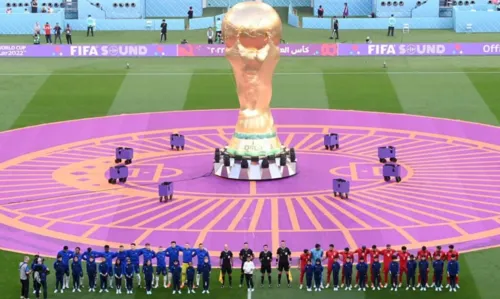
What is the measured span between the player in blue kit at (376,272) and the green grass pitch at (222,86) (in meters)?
22.0

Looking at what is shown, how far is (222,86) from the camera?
63250 mm

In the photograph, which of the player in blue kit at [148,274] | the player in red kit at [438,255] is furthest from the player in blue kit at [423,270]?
the player in blue kit at [148,274]

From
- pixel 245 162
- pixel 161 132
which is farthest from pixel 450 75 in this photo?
pixel 245 162

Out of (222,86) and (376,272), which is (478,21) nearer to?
(222,86)

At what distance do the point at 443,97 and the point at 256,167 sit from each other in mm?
19292

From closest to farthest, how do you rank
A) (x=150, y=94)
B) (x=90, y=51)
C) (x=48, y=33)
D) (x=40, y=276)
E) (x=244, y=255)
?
(x=40, y=276) < (x=244, y=255) < (x=150, y=94) < (x=90, y=51) < (x=48, y=33)

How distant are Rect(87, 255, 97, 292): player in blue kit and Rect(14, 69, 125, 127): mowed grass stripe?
71.4ft

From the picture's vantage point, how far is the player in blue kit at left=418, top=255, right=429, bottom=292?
108 ft

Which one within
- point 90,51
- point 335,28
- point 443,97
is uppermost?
point 335,28

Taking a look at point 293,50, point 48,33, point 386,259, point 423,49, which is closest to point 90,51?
point 48,33

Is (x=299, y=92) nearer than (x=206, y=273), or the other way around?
(x=206, y=273)

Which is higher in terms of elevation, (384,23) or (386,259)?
(384,23)

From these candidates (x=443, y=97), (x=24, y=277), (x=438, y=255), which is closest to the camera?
(x=24, y=277)

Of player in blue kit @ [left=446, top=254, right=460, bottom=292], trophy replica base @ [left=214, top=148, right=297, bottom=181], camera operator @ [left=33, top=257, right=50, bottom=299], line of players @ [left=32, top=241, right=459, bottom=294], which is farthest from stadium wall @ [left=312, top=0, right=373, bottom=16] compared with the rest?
camera operator @ [left=33, top=257, right=50, bottom=299]
